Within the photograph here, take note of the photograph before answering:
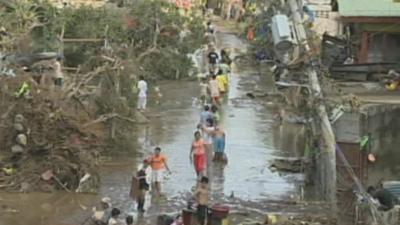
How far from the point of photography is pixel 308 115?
2411 centimetres

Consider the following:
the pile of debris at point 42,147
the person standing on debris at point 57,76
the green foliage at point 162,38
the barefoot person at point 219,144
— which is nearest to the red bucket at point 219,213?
the pile of debris at point 42,147

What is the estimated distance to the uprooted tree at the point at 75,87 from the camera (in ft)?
66.9

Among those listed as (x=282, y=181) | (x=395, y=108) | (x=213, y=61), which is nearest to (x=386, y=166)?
→ (x=395, y=108)

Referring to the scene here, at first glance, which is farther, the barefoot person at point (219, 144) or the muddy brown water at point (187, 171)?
the barefoot person at point (219, 144)

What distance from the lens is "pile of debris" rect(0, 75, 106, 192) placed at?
2028cm

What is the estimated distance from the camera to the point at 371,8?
32.5m

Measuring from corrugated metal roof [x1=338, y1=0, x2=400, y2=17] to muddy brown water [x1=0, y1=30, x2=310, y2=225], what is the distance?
4.06 m

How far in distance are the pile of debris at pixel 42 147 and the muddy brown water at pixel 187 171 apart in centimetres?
40

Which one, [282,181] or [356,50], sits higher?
[356,50]

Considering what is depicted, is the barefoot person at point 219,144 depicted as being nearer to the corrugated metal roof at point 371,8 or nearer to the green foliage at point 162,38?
the corrugated metal roof at point 371,8

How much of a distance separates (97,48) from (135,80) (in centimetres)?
608

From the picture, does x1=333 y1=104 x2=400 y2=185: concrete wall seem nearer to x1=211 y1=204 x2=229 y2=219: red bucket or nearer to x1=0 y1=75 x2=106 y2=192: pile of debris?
x1=0 y1=75 x2=106 y2=192: pile of debris

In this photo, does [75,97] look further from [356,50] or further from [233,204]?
[356,50]

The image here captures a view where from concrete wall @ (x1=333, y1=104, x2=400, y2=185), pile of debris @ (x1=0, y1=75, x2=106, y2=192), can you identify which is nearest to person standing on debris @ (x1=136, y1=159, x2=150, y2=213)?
pile of debris @ (x1=0, y1=75, x2=106, y2=192)
